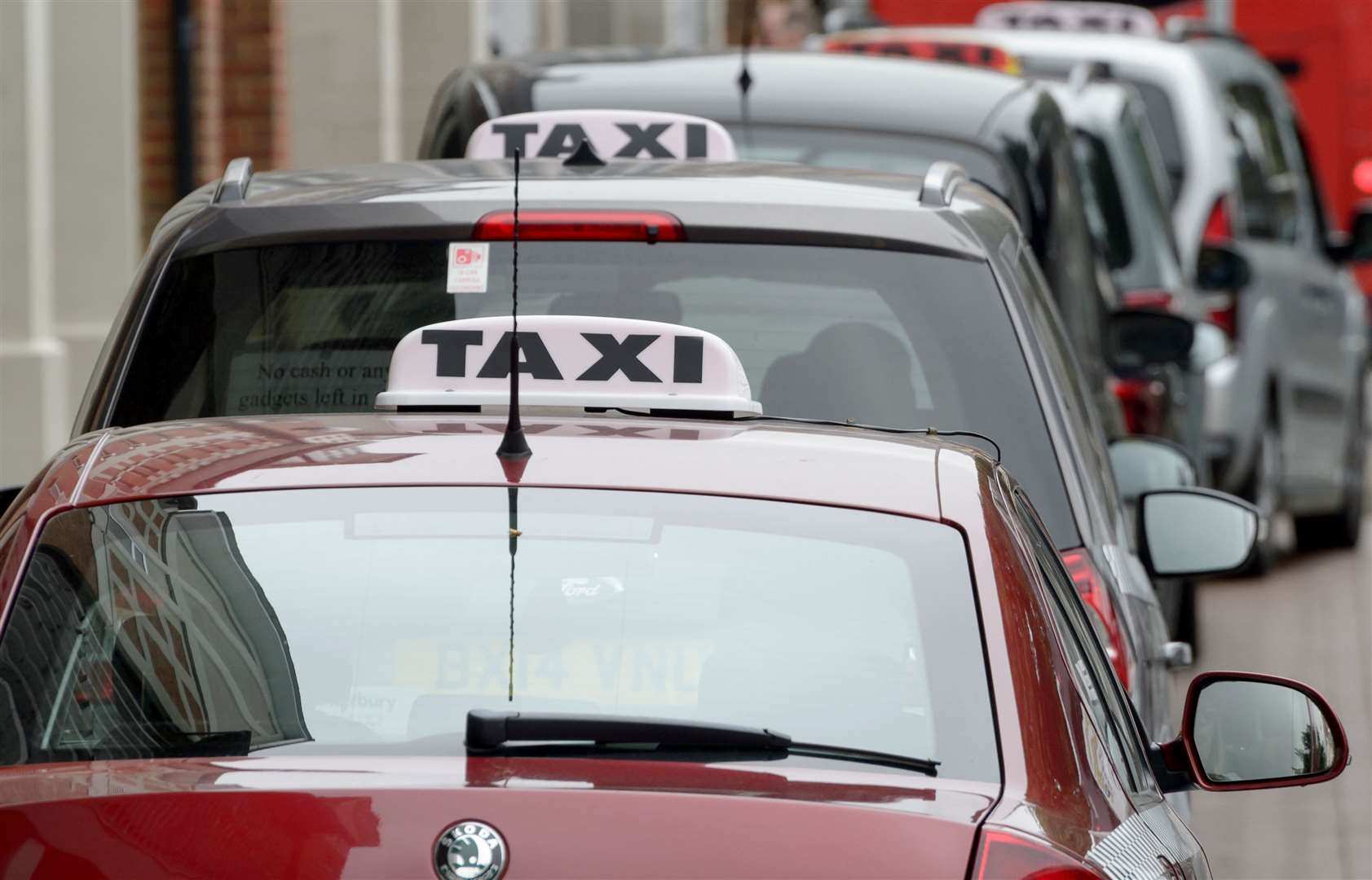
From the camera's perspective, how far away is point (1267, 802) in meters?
8.25

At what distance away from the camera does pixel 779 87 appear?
6.52m

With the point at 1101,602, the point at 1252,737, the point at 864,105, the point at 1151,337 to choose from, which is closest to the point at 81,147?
the point at 1151,337

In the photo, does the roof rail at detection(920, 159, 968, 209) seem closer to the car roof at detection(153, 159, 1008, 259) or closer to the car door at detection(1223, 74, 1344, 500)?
the car roof at detection(153, 159, 1008, 259)

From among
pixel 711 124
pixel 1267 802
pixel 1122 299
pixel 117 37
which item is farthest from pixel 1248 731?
pixel 117 37

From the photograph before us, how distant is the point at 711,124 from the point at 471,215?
1.35 metres

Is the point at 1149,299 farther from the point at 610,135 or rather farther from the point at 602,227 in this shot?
the point at 602,227

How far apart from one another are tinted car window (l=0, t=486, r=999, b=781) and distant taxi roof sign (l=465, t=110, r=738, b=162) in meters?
2.76

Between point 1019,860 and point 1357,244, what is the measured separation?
1111 cm

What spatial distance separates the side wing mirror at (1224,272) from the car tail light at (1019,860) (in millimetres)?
8369

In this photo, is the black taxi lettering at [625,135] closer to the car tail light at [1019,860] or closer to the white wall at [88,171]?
the car tail light at [1019,860]

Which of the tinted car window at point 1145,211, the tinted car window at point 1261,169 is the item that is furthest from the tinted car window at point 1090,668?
the tinted car window at point 1261,169

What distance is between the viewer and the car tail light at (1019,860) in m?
2.63

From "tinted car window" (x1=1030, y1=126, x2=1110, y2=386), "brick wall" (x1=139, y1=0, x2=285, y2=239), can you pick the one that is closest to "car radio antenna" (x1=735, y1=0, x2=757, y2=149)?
"tinted car window" (x1=1030, y1=126, x2=1110, y2=386)

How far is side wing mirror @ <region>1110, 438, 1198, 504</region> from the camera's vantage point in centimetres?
631
